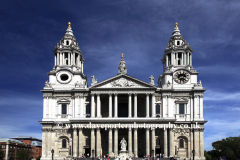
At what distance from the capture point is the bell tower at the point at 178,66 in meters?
67.3

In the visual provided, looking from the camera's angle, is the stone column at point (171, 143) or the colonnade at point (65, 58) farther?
the colonnade at point (65, 58)

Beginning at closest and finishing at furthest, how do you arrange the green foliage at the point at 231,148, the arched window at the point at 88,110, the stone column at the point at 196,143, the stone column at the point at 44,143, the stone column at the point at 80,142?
the stone column at the point at 80,142 < the stone column at the point at 196,143 < the stone column at the point at 44,143 < the arched window at the point at 88,110 < the green foliage at the point at 231,148

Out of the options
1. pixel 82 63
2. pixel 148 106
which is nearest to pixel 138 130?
pixel 148 106

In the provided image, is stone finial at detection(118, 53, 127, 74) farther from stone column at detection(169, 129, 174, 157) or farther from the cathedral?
stone column at detection(169, 129, 174, 157)

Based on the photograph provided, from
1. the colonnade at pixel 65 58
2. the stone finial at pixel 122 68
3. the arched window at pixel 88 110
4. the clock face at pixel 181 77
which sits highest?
the colonnade at pixel 65 58

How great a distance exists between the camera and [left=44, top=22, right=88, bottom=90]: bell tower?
67625 millimetres

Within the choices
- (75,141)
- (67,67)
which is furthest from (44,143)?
(67,67)

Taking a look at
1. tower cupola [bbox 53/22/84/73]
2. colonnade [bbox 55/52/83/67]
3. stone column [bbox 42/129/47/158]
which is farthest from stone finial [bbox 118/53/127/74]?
stone column [bbox 42/129/47/158]

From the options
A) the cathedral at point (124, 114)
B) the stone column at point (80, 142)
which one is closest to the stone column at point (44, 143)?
the cathedral at point (124, 114)

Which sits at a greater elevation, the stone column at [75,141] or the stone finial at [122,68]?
the stone finial at [122,68]

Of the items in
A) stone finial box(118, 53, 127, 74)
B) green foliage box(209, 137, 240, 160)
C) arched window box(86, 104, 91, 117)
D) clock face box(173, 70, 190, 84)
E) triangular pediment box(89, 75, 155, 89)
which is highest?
stone finial box(118, 53, 127, 74)

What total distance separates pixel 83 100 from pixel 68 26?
71.0 feet

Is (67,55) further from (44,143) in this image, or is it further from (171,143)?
(171,143)

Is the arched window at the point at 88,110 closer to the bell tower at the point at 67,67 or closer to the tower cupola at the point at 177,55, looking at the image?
the bell tower at the point at 67,67
